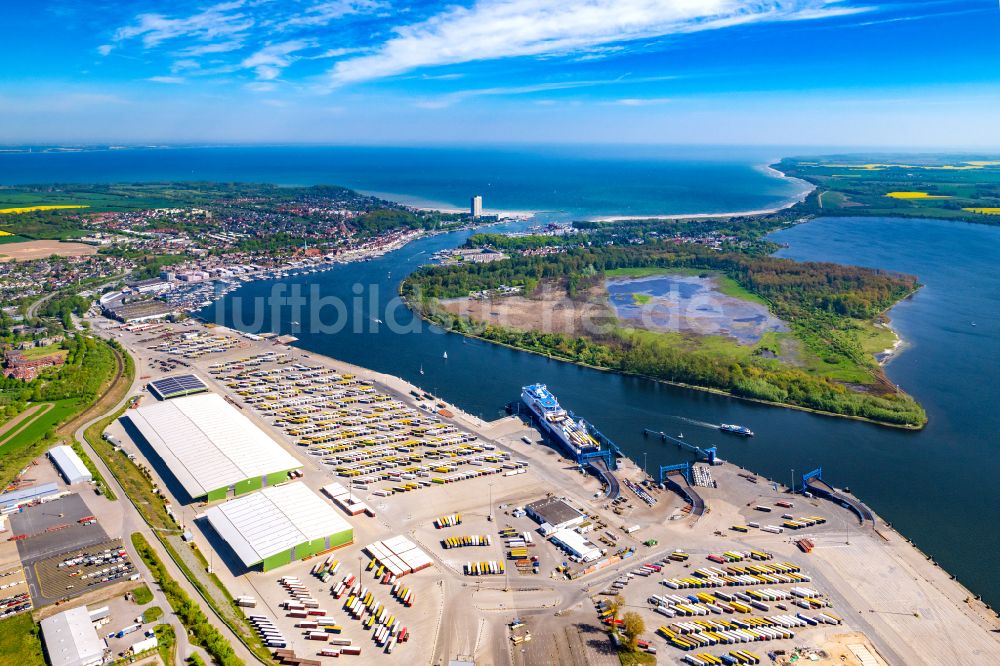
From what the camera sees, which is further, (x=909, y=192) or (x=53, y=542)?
(x=909, y=192)

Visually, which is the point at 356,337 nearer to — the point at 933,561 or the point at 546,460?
the point at 546,460

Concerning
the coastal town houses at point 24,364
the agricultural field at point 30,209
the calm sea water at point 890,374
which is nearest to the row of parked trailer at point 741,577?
the calm sea water at point 890,374

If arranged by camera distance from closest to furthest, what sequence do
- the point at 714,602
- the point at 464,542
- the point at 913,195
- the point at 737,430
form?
the point at 714,602
the point at 464,542
the point at 737,430
the point at 913,195

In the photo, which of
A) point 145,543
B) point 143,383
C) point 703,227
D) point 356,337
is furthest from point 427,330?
point 703,227

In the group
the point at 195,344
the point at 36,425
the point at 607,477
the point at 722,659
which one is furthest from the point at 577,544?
the point at 195,344

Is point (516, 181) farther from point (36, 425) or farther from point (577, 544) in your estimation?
point (577, 544)

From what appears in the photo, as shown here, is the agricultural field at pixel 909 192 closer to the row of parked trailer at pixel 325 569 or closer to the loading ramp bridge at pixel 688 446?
the loading ramp bridge at pixel 688 446

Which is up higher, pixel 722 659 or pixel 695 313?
pixel 695 313
